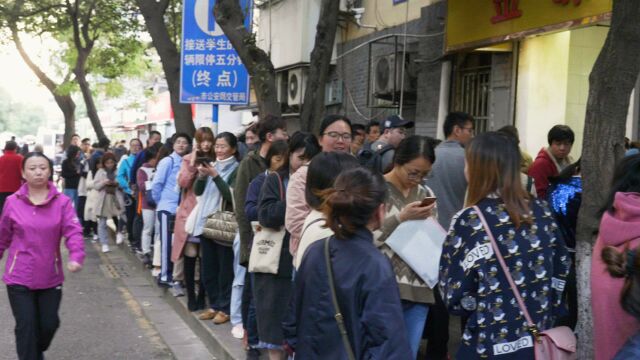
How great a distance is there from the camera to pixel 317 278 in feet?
10.3

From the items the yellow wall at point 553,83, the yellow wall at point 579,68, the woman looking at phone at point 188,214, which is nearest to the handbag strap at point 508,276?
the woman looking at phone at point 188,214

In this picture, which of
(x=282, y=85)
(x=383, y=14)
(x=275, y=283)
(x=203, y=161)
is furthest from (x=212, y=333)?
(x=282, y=85)

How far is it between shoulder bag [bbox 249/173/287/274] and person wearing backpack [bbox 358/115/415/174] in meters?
1.02

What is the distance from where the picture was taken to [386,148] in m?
6.35

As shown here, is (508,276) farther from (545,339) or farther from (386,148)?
(386,148)

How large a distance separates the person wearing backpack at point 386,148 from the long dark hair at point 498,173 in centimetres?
253

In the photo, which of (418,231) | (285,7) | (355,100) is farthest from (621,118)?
(285,7)

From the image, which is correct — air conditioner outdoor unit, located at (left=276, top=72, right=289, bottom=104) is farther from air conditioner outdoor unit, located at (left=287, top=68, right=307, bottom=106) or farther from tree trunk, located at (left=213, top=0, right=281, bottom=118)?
tree trunk, located at (left=213, top=0, right=281, bottom=118)

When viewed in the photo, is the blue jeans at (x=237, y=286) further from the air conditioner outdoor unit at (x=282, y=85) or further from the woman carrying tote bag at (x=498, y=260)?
the air conditioner outdoor unit at (x=282, y=85)

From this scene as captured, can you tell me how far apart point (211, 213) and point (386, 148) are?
198 cm

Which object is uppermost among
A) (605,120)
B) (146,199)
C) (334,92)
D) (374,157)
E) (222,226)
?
(334,92)

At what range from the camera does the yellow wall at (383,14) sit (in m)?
11.2

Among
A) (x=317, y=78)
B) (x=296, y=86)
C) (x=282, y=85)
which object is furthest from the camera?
(x=282, y=85)

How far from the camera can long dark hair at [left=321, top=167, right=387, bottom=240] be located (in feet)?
10.2
